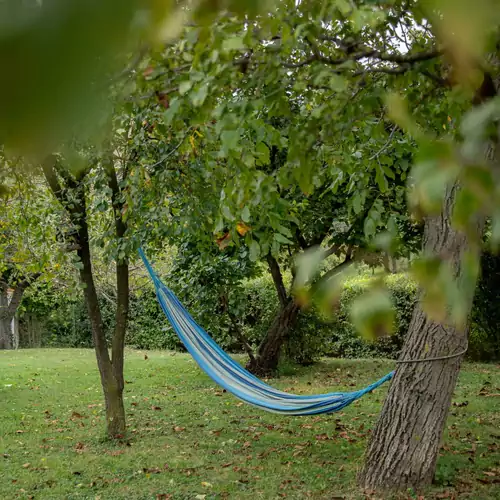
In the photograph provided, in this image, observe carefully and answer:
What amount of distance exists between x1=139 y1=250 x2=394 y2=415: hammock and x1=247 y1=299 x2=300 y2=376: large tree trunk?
2642 millimetres

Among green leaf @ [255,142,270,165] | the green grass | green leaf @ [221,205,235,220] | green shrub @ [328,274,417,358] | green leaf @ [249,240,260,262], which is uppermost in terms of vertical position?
green leaf @ [255,142,270,165]

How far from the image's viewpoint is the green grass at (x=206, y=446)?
3.21m

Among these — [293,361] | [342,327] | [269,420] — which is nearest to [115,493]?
[269,420]

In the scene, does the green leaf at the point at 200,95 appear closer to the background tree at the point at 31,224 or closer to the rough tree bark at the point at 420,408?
the rough tree bark at the point at 420,408

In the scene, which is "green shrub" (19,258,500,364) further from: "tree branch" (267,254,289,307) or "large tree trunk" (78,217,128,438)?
"large tree trunk" (78,217,128,438)

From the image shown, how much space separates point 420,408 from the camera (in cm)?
295

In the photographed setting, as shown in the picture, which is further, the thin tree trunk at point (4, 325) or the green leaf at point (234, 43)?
the thin tree trunk at point (4, 325)

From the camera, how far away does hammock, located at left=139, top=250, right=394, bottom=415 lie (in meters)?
3.85

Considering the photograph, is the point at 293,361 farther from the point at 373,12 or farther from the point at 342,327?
the point at 373,12

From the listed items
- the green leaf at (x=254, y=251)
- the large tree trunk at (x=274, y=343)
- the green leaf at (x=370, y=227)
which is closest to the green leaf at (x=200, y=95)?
the green leaf at (x=254, y=251)

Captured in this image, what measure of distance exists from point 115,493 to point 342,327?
6.20 meters

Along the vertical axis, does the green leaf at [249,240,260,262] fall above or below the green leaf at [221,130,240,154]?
below

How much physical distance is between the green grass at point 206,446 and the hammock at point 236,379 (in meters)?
0.27

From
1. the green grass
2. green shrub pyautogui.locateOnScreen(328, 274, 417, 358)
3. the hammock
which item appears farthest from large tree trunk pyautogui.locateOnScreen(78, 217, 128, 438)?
→ green shrub pyautogui.locateOnScreen(328, 274, 417, 358)
